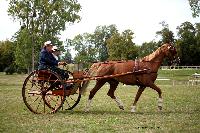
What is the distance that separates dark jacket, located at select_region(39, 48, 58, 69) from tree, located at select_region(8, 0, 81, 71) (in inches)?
1503

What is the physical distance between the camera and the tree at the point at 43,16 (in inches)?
2096

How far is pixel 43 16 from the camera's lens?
5381 centimetres

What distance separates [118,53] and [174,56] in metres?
87.2

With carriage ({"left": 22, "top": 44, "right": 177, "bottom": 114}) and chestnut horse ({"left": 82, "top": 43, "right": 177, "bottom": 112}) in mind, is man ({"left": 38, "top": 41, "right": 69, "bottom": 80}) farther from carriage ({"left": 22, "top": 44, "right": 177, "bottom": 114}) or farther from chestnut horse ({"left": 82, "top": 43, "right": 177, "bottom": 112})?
chestnut horse ({"left": 82, "top": 43, "right": 177, "bottom": 112})

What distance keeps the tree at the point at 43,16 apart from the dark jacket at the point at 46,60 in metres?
38.2

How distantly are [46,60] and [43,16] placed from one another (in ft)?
132

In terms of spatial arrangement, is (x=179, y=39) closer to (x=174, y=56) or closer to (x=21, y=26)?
(x=21, y=26)

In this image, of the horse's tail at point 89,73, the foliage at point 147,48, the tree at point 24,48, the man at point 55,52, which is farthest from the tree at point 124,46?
the man at point 55,52

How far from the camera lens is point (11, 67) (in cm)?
10775

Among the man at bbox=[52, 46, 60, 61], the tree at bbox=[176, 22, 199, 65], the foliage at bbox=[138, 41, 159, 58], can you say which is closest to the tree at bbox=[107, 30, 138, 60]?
the tree at bbox=[176, 22, 199, 65]

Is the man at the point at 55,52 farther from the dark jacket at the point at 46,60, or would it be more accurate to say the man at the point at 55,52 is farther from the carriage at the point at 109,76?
the carriage at the point at 109,76

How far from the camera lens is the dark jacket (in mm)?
14500

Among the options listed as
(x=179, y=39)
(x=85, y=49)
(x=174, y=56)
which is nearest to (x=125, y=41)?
(x=179, y=39)

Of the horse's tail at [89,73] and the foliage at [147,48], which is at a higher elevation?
the foliage at [147,48]
